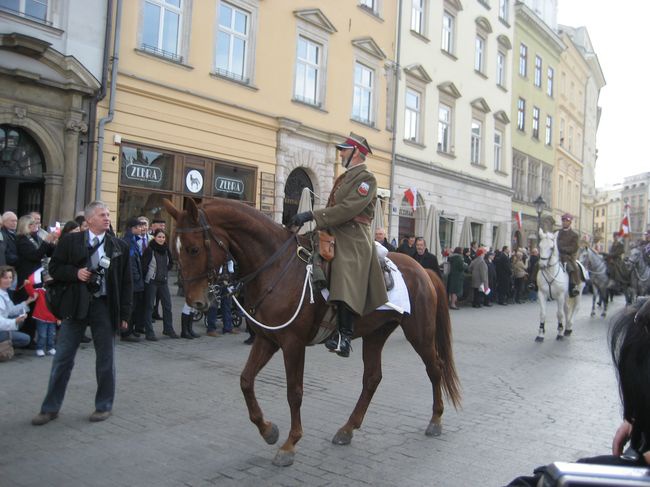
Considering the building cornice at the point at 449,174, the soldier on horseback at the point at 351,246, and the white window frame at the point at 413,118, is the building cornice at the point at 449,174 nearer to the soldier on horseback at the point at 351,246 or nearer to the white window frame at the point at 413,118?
the white window frame at the point at 413,118

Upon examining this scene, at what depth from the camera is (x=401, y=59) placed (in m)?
23.0

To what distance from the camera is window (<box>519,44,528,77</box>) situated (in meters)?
33.7

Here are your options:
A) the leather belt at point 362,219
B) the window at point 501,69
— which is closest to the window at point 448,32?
the window at point 501,69

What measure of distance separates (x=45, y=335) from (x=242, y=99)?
408 inches

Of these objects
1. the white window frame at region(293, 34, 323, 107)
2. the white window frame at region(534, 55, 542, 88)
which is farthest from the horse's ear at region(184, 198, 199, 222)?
the white window frame at region(534, 55, 542, 88)

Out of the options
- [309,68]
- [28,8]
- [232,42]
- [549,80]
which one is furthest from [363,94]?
[549,80]

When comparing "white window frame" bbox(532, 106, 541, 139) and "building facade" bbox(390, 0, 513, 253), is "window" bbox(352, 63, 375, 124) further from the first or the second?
"white window frame" bbox(532, 106, 541, 139)

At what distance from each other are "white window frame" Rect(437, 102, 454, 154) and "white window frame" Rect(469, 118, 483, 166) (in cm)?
215

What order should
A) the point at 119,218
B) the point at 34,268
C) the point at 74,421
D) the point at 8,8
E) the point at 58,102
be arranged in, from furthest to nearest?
the point at 119,218
the point at 58,102
the point at 8,8
the point at 34,268
the point at 74,421

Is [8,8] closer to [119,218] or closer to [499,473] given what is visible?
[119,218]

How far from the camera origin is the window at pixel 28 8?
1198 centimetres

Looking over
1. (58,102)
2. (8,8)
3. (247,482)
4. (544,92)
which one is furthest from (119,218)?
(544,92)

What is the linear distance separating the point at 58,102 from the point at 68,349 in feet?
Result: 30.3

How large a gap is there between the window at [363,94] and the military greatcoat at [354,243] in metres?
16.6
